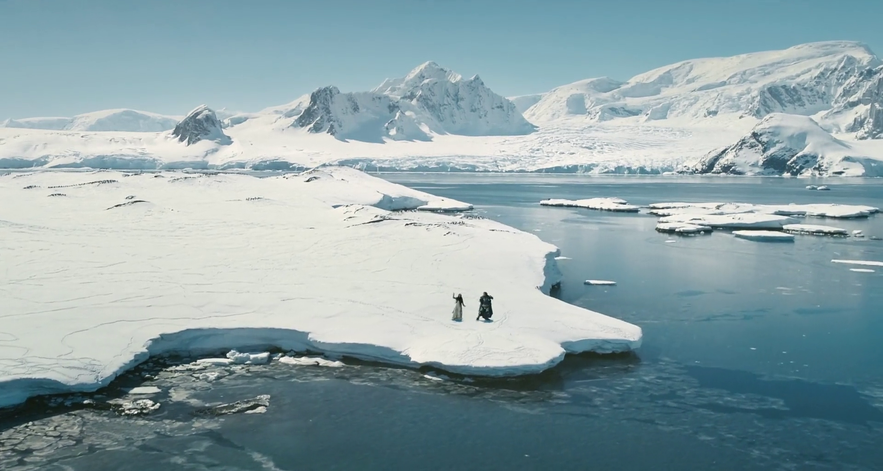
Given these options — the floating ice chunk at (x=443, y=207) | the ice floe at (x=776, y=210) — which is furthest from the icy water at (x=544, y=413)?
the ice floe at (x=776, y=210)

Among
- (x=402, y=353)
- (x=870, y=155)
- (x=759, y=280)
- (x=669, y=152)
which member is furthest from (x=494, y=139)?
(x=402, y=353)

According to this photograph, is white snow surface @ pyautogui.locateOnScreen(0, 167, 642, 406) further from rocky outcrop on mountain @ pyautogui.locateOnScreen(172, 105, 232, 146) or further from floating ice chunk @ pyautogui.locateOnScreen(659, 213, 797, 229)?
rocky outcrop on mountain @ pyautogui.locateOnScreen(172, 105, 232, 146)

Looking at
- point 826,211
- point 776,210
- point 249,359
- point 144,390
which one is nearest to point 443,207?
point 776,210

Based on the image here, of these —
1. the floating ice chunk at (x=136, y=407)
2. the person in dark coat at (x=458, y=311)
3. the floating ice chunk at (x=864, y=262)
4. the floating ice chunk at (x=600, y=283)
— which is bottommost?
the floating ice chunk at (x=136, y=407)

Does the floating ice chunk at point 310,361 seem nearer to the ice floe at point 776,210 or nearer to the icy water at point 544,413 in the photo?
the icy water at point 544,413

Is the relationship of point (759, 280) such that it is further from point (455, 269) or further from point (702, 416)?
point (702, 416)

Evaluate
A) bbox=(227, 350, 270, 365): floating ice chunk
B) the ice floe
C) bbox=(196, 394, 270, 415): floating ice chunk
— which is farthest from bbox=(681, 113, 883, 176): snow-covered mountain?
bbox=(196, 394, 270, 415): floating ice chunk
